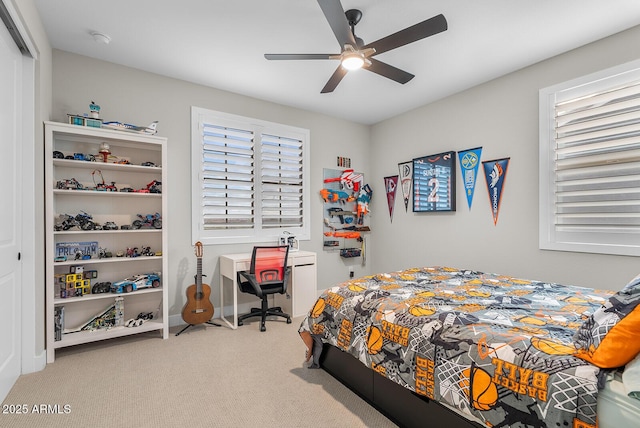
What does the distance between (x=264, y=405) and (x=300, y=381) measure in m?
0.36

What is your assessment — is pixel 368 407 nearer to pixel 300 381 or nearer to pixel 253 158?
pixel 300 381

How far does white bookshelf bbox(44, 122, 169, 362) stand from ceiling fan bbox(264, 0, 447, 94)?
1810 millimetres

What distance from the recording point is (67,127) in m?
2.60

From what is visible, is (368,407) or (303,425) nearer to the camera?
(303,425)

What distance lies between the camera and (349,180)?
4.80 meters

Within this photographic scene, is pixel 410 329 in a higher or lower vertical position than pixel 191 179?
lower

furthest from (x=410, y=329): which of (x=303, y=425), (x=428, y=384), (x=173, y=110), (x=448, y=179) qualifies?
(x=173, y=110)

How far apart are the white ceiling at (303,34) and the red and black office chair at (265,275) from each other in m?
1.94

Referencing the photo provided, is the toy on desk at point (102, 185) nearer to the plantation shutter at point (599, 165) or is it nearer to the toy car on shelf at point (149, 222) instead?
the toy car on shelf at point (149, 222)

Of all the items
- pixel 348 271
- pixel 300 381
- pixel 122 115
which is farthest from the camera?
pixel 348 271

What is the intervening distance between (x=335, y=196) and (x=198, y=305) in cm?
238

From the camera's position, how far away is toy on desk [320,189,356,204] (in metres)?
4.56

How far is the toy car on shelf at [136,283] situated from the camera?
289 centimetres

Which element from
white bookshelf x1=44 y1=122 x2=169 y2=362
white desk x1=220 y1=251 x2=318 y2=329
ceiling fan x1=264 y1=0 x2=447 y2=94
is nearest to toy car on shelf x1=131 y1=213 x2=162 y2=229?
white bookshelf x1=44 y1=122 x2=169 y2=362
